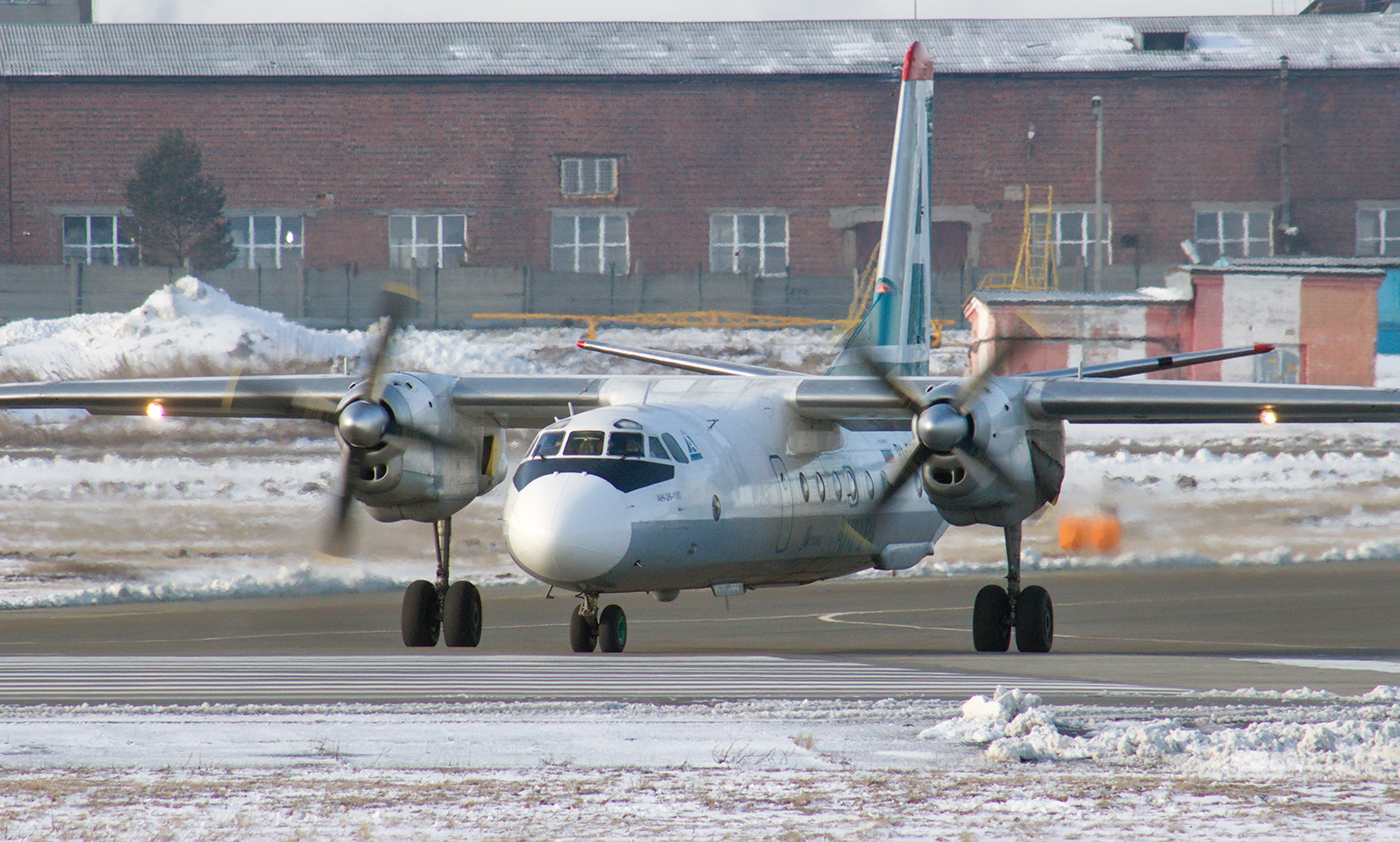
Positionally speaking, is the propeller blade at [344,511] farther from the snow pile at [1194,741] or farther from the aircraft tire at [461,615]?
the snow pile at [1194,741]

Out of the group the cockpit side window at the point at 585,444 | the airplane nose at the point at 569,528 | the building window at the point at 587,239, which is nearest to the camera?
the airplane nose at the point at 569,528

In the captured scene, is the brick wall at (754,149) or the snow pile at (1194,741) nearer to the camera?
the snow pile at (1194,741)

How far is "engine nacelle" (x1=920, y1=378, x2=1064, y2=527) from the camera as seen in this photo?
18188 millimetres

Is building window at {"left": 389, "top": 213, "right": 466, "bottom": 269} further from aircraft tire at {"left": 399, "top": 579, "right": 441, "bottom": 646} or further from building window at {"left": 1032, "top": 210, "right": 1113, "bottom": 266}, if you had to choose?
aircraft tire at {"left": 399, "top": 579, "right": 441, "bottom": 646}

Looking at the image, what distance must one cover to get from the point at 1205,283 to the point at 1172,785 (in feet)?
140

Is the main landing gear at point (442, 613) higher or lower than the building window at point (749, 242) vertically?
lower

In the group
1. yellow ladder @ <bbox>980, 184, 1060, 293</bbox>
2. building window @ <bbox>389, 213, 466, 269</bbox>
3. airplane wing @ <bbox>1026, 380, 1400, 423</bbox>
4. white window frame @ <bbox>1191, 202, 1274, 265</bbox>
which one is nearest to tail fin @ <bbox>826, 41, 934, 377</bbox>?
airplane wing @ <bbox>1026, 380, 1400, 423</bbox>

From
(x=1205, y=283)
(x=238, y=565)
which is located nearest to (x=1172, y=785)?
(x=238, y=565)

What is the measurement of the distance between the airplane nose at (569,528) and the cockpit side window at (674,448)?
118 cm

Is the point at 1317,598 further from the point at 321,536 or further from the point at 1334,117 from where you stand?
the point at 1334,117

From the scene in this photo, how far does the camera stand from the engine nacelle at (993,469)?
59.7 feet

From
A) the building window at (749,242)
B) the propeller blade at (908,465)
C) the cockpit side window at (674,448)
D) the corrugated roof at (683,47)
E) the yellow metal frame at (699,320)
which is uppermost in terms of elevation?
the corrugated roof at (683,47)

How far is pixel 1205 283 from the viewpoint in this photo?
163 ft

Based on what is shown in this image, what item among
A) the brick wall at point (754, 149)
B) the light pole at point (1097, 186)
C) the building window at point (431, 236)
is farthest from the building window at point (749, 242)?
the light pole at point (1097, 186)
